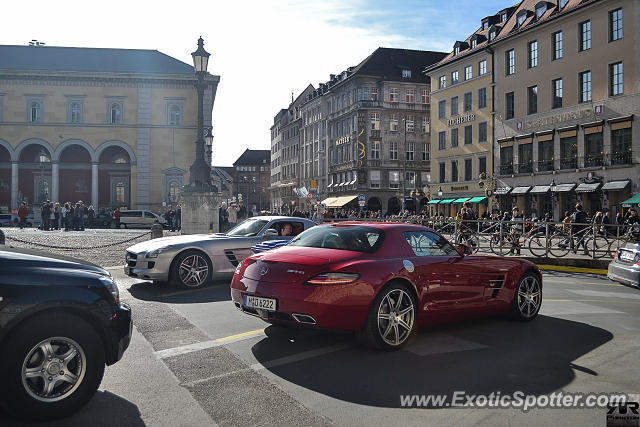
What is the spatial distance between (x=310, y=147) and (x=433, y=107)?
118ft

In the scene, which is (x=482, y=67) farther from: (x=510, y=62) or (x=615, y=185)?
(x=615, y=185)

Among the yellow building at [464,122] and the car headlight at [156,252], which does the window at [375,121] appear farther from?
the car headlight at [156,252]

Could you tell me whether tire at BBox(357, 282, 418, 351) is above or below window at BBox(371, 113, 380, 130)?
below

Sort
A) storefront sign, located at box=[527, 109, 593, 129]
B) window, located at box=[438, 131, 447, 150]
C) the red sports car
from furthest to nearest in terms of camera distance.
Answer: window, located at box=[438, 131, 447, 150]
storefront sign, located at box=[527, 109, 593, 129]
the red sports car

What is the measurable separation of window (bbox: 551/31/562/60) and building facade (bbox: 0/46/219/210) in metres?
30.9

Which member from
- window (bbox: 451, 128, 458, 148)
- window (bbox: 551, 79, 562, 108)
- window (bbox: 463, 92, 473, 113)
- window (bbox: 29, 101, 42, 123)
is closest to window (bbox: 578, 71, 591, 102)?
window (bbox: 551, 79, 562, 108)

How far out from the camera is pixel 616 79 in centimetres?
3506

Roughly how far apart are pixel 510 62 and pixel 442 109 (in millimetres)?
10306

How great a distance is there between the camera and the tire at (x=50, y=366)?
3.44m

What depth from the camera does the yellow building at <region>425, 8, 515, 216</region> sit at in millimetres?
48156

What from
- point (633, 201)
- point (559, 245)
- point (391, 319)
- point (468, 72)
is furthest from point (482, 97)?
point (391, 319)

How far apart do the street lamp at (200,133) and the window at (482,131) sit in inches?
1313

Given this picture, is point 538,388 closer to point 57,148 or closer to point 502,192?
point 502,192

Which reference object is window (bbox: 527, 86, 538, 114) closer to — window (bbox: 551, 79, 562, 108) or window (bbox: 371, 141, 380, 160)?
window (bbox: 551, 79, 562, 108)
